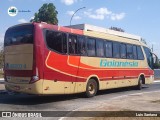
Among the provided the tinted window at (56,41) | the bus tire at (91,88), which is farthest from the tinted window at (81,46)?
the bus tire at (91,88)

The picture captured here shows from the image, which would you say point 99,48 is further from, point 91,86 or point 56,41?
point 56,41

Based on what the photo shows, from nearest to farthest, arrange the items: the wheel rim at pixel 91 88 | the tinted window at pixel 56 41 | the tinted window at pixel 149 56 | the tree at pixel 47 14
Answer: the tinted window at pixel 56 41
the wheel rim at pixel 91 88
the tinted window at pixel 149 56
the tree at pixel 47 14

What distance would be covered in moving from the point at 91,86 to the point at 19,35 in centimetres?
498

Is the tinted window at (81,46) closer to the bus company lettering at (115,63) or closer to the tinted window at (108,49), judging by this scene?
the bus company lettering at (115,63)

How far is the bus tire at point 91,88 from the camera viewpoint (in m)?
16.1

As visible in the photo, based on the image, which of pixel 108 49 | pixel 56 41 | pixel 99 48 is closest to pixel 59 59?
pixel 56 41

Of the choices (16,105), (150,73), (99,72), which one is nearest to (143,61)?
(150,73)

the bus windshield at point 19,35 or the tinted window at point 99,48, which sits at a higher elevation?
the bus windshield at point 19,35

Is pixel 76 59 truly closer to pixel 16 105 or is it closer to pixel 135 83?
pixel 16 105

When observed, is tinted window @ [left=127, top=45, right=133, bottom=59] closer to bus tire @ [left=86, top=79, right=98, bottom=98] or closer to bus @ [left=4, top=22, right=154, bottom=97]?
bus @ [left=4, top=22, right=154, bottom=97]

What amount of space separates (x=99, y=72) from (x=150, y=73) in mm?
7769

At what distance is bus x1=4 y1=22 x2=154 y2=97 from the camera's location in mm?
12969

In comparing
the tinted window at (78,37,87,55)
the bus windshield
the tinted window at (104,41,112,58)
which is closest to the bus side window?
the tinted window at (78,37,87,55)

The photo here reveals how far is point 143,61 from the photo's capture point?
2230 centimetres
